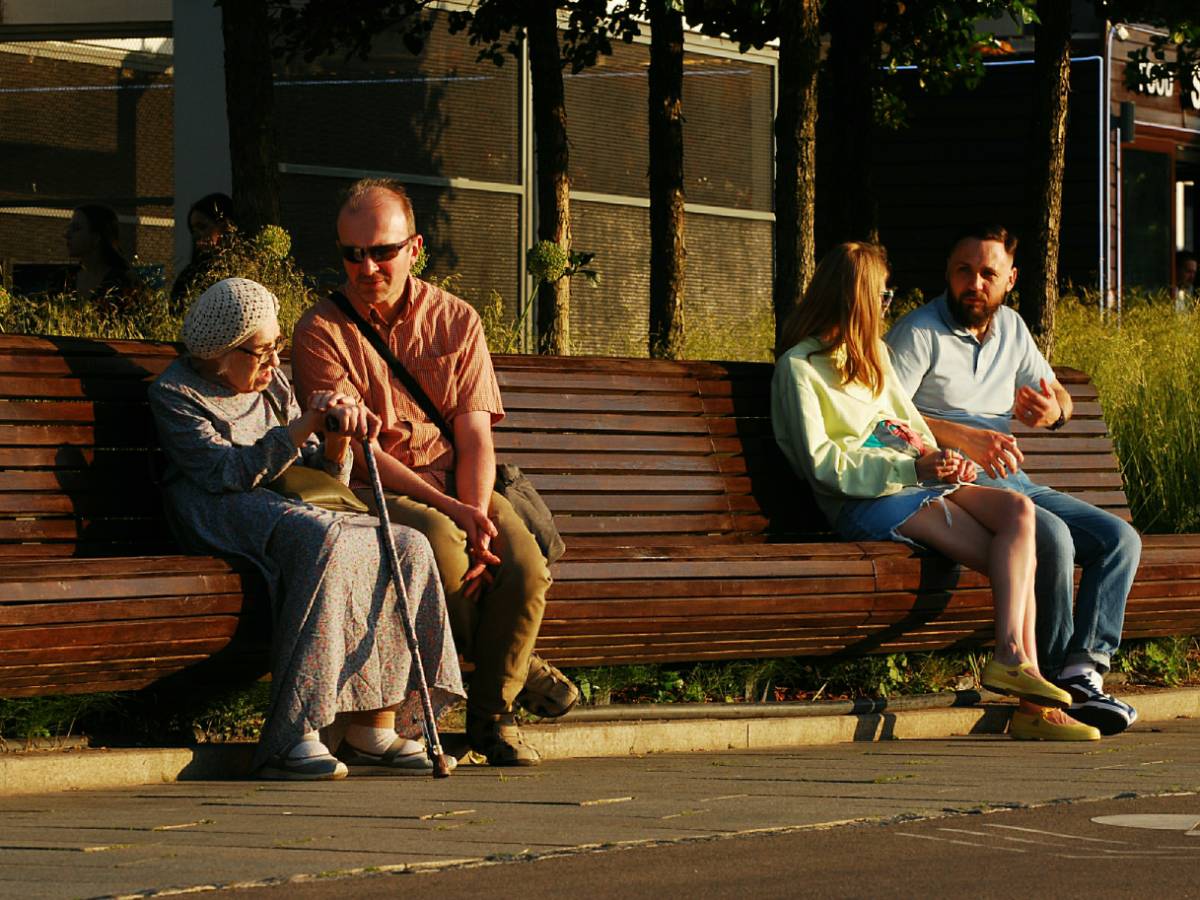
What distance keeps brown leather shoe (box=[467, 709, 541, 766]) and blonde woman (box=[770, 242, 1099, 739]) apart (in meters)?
1.66

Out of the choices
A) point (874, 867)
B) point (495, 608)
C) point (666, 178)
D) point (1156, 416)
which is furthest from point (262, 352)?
point (666, 178)

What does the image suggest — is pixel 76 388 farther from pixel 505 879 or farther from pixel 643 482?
pixel 505 879

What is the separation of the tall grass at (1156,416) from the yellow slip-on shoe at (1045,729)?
316 centimetres

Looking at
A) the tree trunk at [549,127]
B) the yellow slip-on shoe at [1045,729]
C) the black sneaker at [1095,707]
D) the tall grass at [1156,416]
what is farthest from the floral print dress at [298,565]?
the tree trunk at [549,127]

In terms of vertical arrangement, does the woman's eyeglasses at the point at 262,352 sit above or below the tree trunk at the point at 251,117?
below

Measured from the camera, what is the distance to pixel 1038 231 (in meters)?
14.5

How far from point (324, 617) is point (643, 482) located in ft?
7.05

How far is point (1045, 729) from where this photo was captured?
728 cm

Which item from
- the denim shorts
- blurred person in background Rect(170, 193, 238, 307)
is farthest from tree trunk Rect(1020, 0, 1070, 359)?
the denim shorts

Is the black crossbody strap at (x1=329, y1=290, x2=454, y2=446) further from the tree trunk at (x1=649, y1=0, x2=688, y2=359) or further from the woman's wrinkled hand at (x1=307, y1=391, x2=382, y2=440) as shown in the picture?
the tree trunk at (x1=649, y1=0, x2=688, y2=359)

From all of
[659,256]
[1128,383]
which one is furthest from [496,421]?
[659,256]

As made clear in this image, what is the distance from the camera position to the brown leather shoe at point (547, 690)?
6.56 m

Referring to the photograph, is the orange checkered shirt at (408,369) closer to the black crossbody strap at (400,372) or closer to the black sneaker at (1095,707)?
the black crossbody strap at (400,372)

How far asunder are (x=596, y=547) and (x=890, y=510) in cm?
104
